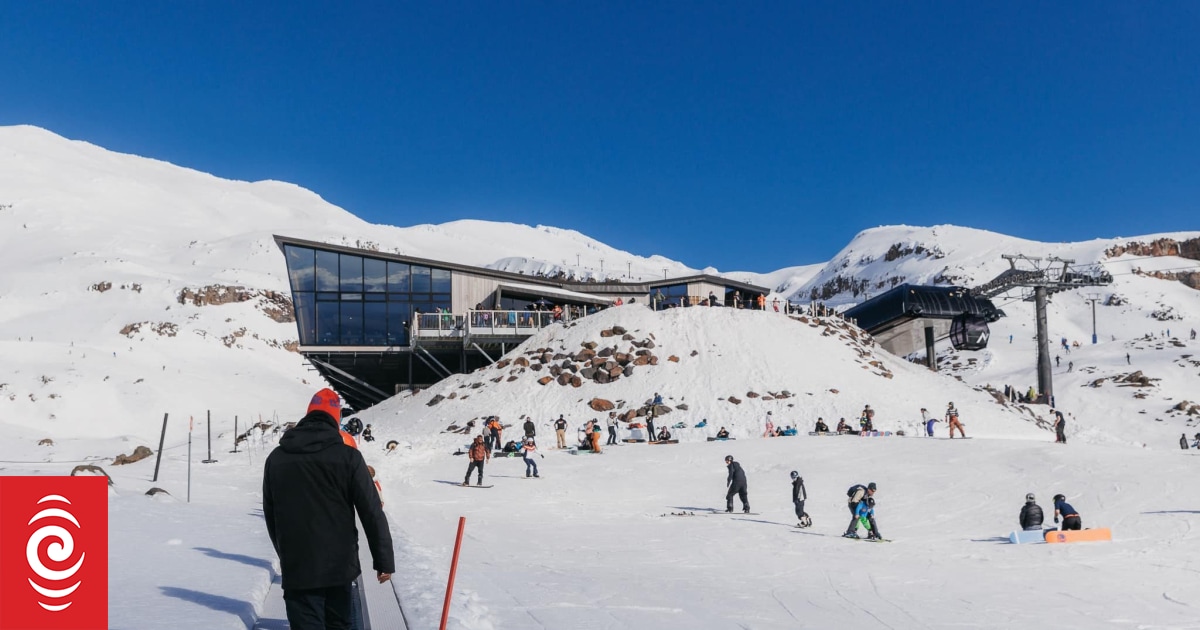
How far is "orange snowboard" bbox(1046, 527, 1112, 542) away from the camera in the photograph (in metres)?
15.1

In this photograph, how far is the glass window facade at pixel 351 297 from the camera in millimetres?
43969

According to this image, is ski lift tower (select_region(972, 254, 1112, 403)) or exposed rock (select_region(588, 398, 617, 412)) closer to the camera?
exposed rock (select_region(588, 398, 617, 412))

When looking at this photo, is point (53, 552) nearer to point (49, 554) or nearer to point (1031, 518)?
point (49, 554)

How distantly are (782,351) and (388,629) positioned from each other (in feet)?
118

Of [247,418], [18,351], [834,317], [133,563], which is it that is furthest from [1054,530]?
[18,351]

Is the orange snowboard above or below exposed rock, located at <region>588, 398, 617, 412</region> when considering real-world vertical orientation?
below

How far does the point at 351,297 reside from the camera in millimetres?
44281

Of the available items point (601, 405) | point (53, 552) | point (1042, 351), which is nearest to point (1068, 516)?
point (53, 552)

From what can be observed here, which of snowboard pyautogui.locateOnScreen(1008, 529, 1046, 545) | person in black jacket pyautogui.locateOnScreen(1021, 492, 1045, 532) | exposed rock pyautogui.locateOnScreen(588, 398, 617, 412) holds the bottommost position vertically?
snowboard pyautogui.locateOnScreen(1008, 529, 1046, 545)

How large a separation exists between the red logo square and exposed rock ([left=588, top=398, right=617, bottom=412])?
30.7m

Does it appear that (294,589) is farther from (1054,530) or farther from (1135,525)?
(1135,525)

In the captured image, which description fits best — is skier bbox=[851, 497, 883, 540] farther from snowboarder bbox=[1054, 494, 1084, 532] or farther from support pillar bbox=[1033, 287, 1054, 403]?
support pillar bbox=[1033, 287, 1054, 403]

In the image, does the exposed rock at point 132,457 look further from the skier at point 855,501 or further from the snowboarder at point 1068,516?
the snowboarder at point 1068,516

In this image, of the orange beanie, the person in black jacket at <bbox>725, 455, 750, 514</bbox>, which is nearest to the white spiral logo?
the orange beanie
